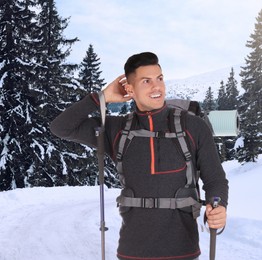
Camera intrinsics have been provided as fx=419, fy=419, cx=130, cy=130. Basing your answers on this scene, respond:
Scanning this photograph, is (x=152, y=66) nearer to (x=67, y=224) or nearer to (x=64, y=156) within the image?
(x=67, y=224)

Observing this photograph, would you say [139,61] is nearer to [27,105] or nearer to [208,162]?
[208,162]

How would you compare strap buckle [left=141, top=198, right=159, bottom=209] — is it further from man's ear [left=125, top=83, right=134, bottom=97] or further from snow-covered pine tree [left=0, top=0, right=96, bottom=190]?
snow-covered pine tree [left=0, top=0, right=96, bottom=190]

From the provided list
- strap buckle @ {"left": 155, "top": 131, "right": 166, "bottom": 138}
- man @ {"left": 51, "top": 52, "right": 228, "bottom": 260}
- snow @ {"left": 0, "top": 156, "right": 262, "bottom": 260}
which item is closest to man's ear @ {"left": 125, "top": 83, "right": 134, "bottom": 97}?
man @ {"left": 51, "top": 52, "right": 228, "bottom": 260}

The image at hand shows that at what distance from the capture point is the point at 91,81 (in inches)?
1340

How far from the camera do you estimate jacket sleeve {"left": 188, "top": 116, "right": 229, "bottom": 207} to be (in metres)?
2.79

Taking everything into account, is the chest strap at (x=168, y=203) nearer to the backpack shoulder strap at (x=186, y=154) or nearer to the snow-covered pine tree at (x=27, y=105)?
the backpack shoulder strap at (x=186, y=154)

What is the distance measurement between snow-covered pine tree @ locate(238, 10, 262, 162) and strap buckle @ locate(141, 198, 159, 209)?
35198mm

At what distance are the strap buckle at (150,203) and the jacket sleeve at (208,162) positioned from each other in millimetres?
335

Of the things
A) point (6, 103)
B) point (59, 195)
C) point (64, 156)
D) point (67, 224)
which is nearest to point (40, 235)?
point (67, 224)

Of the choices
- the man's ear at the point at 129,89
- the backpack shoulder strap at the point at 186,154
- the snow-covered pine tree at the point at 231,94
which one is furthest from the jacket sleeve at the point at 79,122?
the snow-covered pine tree at the point at 231,94

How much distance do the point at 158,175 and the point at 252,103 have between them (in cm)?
3762

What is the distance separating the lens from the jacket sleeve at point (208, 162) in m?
2.79

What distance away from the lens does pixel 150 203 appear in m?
2.81

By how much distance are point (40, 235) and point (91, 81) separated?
25943mm
